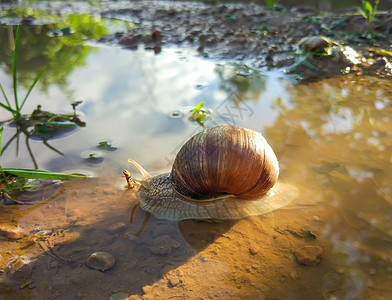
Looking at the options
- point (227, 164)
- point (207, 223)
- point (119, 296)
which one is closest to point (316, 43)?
point (227, 164)

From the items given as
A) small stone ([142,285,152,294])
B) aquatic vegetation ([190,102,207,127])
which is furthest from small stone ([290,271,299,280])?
aquatic vegetation ([190,102,207,127])

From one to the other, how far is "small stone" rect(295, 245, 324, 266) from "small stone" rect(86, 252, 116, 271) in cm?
128

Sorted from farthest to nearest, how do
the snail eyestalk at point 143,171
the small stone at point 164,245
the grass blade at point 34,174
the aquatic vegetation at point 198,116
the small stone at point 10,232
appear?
the aquatic vegetation at point 198,116 < the snail eyestalk at point 143,171 < the grass blade at point 34,174 < the small stone at point 10,232 < the small stone at point 164,245

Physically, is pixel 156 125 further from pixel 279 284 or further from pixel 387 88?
pixel 387 88

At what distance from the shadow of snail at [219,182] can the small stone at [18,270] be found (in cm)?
79

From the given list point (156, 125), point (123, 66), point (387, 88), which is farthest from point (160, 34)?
point (387, 88)

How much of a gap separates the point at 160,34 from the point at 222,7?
99.1 inches

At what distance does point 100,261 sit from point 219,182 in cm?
109

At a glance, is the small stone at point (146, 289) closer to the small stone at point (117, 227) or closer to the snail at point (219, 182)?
the small stone at point (117, 227)

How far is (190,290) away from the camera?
2080 mm

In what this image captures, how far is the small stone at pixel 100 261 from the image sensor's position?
7.22 feet

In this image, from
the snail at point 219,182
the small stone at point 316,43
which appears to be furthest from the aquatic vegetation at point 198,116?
the small stone at point 316,43

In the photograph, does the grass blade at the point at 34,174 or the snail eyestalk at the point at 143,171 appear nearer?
the grass blade at the point at 34,174

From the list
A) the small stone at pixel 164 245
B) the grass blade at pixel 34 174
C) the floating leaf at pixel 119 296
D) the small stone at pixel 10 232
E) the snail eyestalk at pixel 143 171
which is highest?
the grass blade at pixel 34 174
